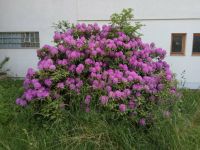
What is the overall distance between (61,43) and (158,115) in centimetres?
193

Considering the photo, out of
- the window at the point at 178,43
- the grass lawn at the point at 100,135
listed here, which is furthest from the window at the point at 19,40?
the grass lawn at the point at 100,135

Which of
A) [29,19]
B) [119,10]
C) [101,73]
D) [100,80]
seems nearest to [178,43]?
[119,10]

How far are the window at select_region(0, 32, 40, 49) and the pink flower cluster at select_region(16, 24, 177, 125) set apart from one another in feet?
12.2

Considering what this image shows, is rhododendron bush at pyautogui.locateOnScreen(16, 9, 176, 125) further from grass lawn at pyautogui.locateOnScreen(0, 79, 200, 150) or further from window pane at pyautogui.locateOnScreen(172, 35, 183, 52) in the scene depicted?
window pane at pyautogui.locateOnScreen(172, 35, 183, 52)

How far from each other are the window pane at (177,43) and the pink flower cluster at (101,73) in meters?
3.10

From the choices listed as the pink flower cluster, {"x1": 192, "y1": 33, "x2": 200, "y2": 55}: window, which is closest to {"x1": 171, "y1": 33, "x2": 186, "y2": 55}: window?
{"x1": 192, "y1": 33, "x2": 200, "y2": 55}: window

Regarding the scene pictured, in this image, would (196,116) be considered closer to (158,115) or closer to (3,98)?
(158,115)

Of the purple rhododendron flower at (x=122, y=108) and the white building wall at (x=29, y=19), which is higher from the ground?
the white building wall at (x=29, y=19)

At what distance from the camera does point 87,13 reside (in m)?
7.23

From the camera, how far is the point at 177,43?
722cm

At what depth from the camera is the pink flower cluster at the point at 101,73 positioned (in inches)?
147

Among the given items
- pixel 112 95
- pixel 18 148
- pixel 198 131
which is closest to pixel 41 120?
pixel 18 148

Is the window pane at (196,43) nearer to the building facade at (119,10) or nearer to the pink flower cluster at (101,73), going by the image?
the building facade at (119,10)

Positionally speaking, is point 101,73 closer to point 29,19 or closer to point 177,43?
point 177,43
